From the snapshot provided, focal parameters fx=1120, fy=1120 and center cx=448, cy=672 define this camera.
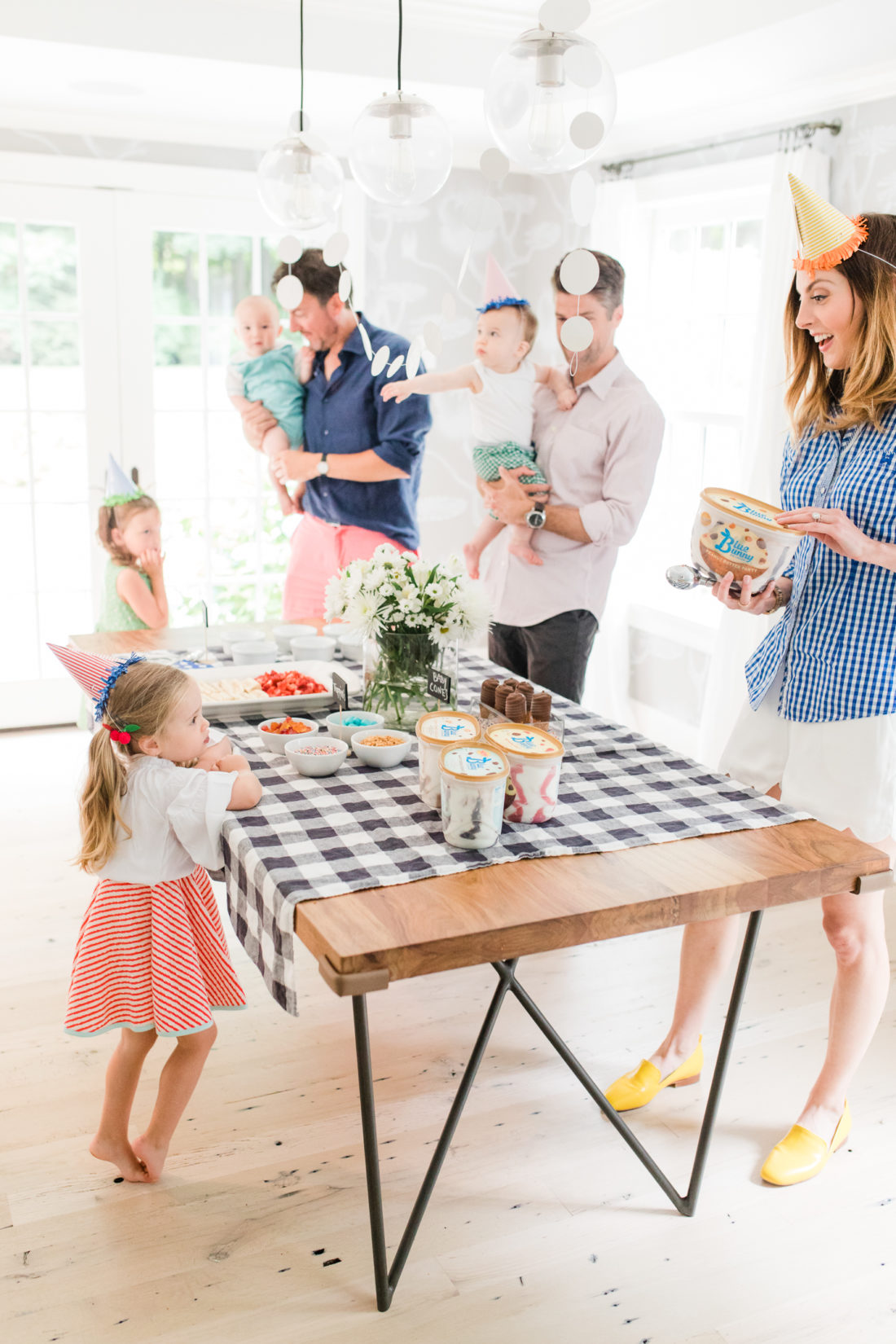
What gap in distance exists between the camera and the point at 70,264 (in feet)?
14.3

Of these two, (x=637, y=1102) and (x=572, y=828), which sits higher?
(x=572, y=828)

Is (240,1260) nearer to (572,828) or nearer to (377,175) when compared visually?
(572,828)

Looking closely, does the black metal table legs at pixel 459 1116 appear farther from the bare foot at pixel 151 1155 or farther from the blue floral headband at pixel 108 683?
the blue floral headband at pixel 108 683

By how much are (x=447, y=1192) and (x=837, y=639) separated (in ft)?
3.89

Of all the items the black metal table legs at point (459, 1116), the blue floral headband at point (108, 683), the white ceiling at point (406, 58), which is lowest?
the black metal table legs at point (459, 1116)

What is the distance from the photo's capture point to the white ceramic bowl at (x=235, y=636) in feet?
9.03

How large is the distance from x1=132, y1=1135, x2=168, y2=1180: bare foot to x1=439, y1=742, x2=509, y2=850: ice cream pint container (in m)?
0.85

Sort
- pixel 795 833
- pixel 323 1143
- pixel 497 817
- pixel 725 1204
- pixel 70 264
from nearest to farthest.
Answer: pixel 497 817 → pixel 795 833 → pixel 725 1204 → pixel 323 1143 → pixel 70 264

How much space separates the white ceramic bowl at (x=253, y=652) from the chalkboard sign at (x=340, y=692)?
0.43m

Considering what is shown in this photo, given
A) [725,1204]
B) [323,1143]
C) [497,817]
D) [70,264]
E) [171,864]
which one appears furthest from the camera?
[70,264]

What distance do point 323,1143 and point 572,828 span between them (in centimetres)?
88

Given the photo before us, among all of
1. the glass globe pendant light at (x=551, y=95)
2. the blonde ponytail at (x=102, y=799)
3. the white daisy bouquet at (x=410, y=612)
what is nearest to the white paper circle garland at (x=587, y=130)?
the glass globe pendant light at (x=551, y=95)

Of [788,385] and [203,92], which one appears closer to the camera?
[788,385]

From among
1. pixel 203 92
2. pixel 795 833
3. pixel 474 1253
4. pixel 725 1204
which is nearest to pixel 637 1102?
pixel 725 1204
